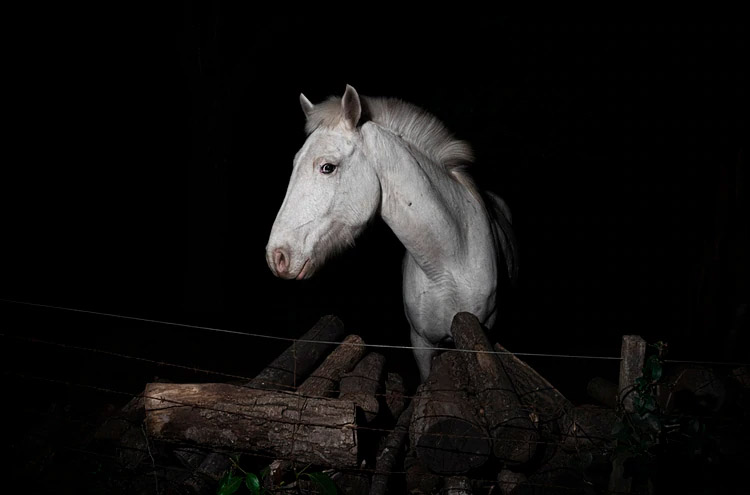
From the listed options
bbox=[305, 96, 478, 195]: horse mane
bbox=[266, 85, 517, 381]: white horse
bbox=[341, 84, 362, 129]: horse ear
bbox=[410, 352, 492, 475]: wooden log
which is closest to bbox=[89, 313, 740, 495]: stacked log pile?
bbox=[410, 352, 492, 475]: wooden log

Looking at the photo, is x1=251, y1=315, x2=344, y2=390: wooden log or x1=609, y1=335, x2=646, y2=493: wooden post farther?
x1=251, y1=315, x2=344, y2=390: wooden log

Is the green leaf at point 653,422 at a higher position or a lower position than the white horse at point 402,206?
lower

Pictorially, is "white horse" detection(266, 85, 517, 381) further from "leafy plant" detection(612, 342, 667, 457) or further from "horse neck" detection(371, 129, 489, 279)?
"leafy plant" detection(612, 342, 667, 457)

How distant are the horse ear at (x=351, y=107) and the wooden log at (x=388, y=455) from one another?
5.75ft

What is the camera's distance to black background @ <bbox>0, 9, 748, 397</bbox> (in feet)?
20.9

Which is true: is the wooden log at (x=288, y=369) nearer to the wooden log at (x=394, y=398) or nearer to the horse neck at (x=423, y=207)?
the wooden log at (x=394, y=398)

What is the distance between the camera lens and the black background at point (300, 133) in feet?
20.9

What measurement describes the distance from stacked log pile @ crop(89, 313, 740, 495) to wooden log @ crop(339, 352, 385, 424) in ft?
0.04

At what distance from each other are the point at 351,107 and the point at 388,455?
1.90 meters

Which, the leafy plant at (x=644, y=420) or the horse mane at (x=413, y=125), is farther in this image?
the horse mane at (x=413, y=125)

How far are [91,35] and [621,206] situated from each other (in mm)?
7912

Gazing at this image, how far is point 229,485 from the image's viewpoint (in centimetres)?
261

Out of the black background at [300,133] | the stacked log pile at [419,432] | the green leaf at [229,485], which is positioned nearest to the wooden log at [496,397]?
the stacked log pile at [419,432]

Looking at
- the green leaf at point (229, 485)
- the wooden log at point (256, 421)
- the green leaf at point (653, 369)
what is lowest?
the green leaf at point (229, 485)
